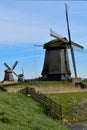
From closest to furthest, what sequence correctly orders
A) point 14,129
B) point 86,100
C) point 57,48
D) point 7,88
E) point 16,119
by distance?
point 14,129
point 16,119
point 86,100
point 7,88
point 57,48

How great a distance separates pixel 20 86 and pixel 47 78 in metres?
13.5

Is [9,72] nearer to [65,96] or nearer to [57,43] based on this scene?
[57,43]

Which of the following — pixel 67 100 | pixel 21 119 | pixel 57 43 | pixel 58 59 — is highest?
pixel 57 43

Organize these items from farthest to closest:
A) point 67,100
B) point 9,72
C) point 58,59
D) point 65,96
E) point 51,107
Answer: point 9,72
point 58,59
point 65,96
point 67,100
point 51,107

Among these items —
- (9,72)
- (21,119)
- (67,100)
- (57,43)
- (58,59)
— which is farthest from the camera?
(9,72)

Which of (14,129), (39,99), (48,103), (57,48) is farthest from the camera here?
(57,48)

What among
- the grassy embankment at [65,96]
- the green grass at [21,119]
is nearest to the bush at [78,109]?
the grassy embankment at [65,96]

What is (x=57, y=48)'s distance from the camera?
63750mm

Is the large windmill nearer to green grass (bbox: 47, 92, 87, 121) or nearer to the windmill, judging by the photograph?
green grass (bbox: 47, 92, 87, 121)

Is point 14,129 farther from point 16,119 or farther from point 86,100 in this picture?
point 86,100

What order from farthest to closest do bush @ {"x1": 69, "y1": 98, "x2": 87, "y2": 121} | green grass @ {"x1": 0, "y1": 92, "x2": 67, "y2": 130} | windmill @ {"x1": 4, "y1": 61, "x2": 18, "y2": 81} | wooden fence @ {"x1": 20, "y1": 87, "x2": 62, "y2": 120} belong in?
windmill @ {"x1": 4, "y1": 61, "x2": 18, "y2": 81} < bush @ {"x1": 69, "y1": 98, "x2": 87, "y2": 121} < wooden fence @ {"x1": 20, "y1": 87, "x2": 62, "y2": 120} < green grass @ {"x1": 0, "y1": 92, "x2": 67, "y2": 130}

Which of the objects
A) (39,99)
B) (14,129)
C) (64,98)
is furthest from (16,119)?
(64,98)

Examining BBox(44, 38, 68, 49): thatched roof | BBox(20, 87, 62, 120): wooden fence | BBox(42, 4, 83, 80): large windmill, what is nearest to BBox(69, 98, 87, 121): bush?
BBox(20, 87, 62, 120): wooden fence

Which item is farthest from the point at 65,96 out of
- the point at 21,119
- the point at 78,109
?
the point at 21,119
